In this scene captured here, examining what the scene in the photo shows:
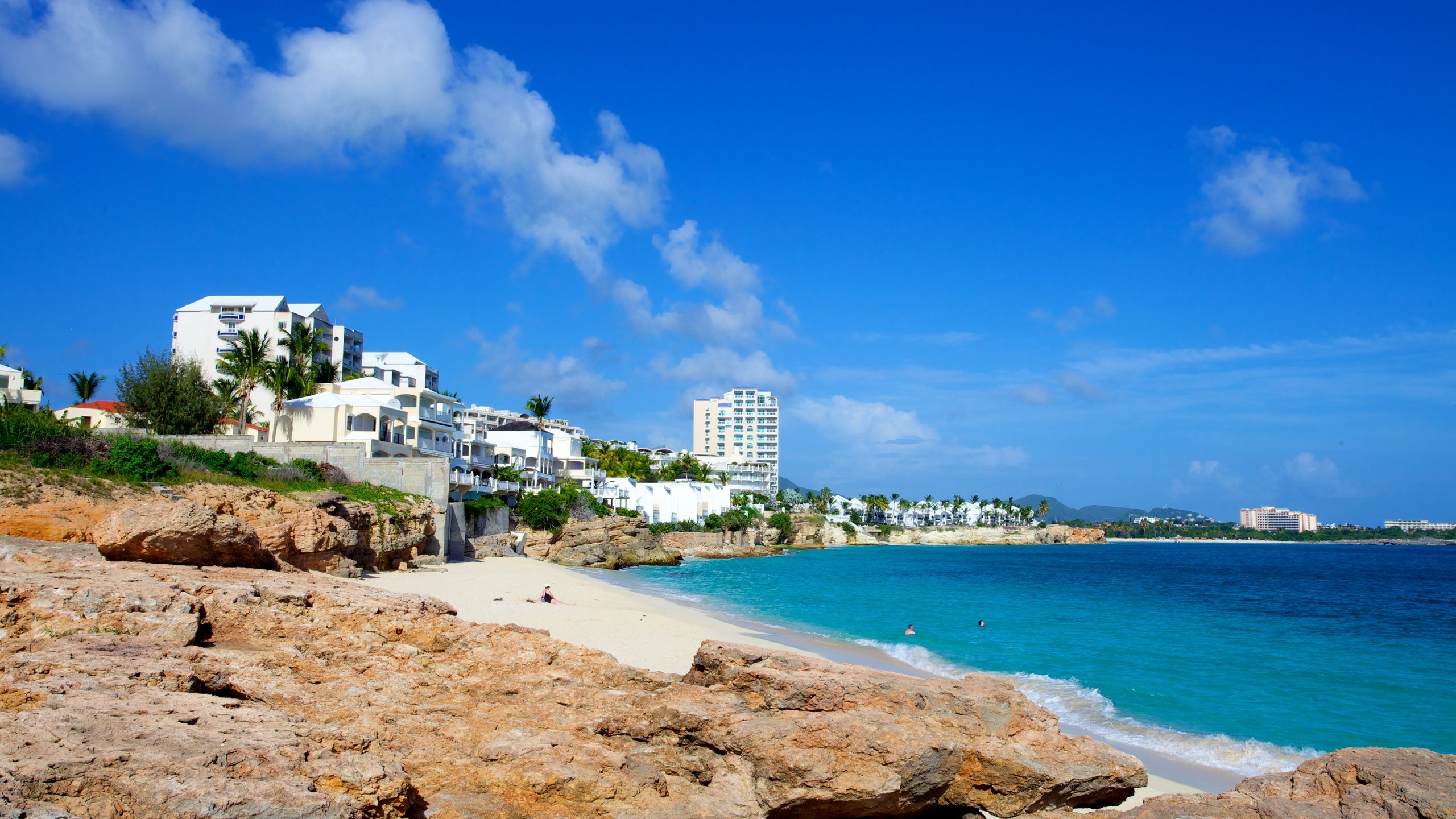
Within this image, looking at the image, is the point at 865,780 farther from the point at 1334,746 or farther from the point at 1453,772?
the point at 1334,746

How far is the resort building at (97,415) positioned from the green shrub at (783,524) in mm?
80146

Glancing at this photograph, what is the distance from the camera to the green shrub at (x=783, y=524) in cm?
12000

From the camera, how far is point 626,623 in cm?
2597

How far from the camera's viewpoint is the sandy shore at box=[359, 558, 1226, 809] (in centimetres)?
1880

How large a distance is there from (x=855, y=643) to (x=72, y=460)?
27298 mm

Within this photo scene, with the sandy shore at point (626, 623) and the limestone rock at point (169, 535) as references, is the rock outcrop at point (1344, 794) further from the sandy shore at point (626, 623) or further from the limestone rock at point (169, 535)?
the limestone rock at point (169, 535)

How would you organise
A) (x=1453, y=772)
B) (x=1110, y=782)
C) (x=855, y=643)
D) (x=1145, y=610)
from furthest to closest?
(x=1145, y=610) < (x=855, y=643) < (x=1110, y=782) < (x=1453, y=772)

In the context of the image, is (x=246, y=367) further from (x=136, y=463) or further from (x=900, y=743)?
(x=900, y=743)

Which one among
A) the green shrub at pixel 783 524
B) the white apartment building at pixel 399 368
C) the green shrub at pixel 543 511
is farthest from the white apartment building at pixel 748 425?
the green shrub at pixel 543 511

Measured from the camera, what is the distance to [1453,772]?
6172 millimetres

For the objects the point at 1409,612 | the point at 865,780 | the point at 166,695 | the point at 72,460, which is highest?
the point at 72,460

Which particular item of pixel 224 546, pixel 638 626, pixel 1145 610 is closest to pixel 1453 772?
pixel 224 546

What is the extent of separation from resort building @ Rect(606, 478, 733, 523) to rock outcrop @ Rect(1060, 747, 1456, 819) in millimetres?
83542

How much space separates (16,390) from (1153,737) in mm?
73962
